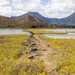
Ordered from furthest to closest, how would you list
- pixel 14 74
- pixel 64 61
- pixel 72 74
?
pixel 64 61, pixel 14 74, pixel 72 74

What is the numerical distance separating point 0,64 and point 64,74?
6600 millimetres

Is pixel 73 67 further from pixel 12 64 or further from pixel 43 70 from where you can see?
pixel 12 64

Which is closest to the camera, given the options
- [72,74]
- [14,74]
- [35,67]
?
[72,74]

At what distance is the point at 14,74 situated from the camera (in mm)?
19391

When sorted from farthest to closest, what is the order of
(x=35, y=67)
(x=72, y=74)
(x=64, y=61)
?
(x=64, y=61) < (x=35, y=67) < (x=72, y=74)

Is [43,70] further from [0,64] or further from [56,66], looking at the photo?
[0,64]

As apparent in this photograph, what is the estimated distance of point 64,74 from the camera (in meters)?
18.5

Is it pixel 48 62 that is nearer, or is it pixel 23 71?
pixel 23 71

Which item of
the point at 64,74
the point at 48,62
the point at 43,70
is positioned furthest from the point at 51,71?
the point at 48,62

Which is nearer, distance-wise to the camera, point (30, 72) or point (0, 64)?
point (30, 72)

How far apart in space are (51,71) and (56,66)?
1306 mm

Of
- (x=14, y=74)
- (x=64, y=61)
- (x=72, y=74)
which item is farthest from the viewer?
(x=64, y=61)

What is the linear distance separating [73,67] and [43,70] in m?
2.53

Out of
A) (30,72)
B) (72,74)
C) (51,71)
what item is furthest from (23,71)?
(72,74)
